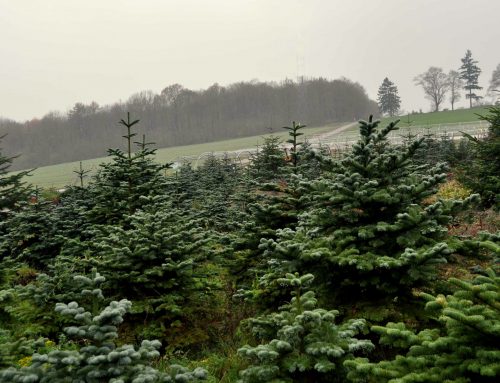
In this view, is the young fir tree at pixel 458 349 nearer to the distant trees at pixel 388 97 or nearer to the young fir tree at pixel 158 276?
the young fir tree at pixel 158 276

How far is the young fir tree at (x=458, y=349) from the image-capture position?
2520 mm

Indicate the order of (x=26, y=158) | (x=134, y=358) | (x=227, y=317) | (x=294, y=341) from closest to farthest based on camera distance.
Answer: (x=134, y=358)
(x=294, y=341)
(x=227, y=317)
(x=26, y=158)

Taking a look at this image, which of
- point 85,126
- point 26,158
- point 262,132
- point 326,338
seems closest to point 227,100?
point 262,132

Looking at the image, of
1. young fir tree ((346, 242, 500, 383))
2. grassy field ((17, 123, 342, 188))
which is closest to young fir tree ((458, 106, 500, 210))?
young fir tree ((346, 242, 500, 383))

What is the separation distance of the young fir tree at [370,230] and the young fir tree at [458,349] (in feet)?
3.49

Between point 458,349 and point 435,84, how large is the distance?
325ft

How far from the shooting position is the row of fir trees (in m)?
2.82

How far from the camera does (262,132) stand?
81.6m

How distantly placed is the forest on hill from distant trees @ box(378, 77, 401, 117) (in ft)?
32.6

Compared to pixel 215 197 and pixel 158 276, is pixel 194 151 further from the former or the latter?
pixel 158 276

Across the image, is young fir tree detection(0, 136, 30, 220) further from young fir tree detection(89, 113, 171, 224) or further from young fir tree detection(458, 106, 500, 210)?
young fir tree detection(458, 106, 500, 210)

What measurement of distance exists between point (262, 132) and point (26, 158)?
4810 centimetres

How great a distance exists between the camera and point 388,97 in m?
87.6

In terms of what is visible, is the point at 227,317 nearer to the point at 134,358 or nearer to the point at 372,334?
the point at 372,334
